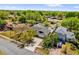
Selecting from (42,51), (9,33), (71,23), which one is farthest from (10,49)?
(71,23)

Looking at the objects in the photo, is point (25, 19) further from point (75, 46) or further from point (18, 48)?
point (75, 46)

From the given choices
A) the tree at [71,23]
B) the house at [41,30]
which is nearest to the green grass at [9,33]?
the house at [41,30]

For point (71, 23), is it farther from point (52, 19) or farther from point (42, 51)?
point (42, 51)

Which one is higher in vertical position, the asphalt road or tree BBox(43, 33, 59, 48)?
tree BBox(43, 33, 59, 48)

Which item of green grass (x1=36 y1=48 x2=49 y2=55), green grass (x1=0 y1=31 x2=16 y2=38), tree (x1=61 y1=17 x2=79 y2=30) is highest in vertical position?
tree (x1=61 y1=17 x2=79 y2=30)

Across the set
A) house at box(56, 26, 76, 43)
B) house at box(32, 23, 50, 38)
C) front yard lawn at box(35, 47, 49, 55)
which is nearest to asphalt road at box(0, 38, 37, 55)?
front yard lawn at box(35, 47, 49, 55)

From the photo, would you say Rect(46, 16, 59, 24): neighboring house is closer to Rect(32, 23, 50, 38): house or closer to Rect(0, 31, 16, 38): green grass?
Rect(32, 23, 50, 38): house

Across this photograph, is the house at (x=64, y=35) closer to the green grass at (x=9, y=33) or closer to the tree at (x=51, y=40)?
the tree at (x=51, y=40)

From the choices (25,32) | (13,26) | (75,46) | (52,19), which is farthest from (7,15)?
(75,46)
